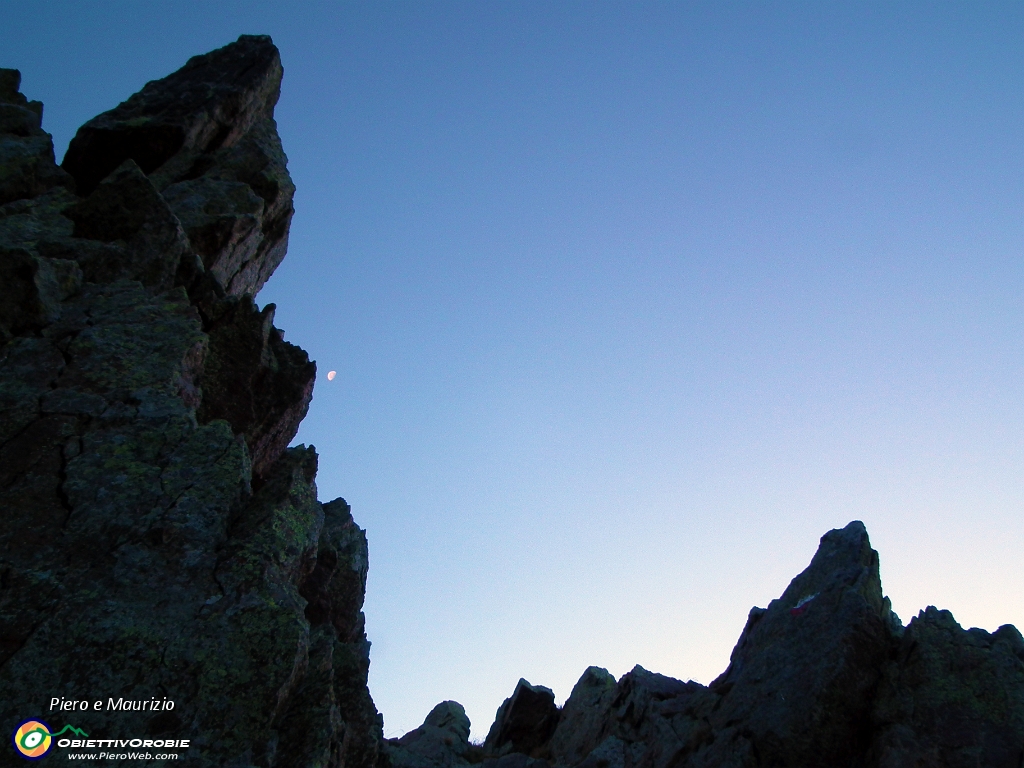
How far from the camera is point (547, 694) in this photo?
3859cm

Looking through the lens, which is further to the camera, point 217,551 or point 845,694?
point 845,694

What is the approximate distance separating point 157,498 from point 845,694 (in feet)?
59.2

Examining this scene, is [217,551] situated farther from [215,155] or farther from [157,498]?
[215,155]

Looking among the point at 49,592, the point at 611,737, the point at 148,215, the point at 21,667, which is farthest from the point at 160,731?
the point at 611,737

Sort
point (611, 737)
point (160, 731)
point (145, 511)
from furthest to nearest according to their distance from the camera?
point (611, 737) < point (145, 511) < point (160, 731)

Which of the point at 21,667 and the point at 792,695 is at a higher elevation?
the point at 792,695

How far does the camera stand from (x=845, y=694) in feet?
66.9

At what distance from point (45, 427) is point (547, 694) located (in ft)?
99.3

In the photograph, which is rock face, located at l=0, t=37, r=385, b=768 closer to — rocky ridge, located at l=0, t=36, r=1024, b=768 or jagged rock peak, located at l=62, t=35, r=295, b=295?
rocky ridge, located at l=0, t=36, r=1024, b=768

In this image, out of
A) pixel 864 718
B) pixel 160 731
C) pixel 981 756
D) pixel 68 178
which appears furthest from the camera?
pixel 68 178

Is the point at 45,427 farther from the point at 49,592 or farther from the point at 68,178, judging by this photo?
the point at 68,178

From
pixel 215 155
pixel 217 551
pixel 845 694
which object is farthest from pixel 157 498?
pixel 215 155

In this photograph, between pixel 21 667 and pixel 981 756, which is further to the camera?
pixel 981 756

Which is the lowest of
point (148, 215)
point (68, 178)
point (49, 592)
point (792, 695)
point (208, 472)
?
point (49, 592)
